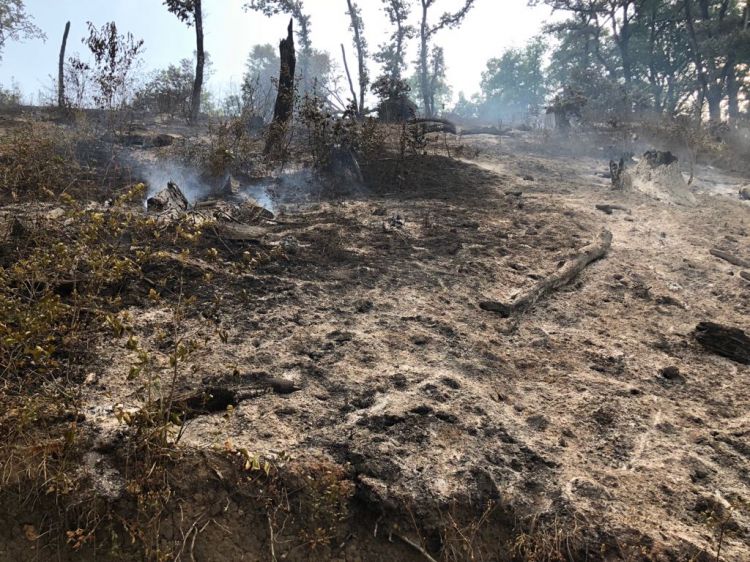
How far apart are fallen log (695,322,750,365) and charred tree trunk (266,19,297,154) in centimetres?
578

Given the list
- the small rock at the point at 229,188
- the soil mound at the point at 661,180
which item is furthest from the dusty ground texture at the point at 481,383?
the soil mound at the point at 661,180

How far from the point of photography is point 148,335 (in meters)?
2.86

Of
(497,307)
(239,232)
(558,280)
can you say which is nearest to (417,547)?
(497,307)

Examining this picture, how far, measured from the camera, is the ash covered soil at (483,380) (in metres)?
2.12

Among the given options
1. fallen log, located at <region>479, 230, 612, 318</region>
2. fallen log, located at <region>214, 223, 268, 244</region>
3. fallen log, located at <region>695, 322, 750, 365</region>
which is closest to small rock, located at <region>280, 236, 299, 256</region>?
fallen log, located at <region>214, 223, 268, 244</region>

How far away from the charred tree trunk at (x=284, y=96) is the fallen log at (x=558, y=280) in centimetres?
456

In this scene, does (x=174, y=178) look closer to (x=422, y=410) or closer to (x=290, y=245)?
(x=290, y=245)

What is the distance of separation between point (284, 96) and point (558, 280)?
5003 mm

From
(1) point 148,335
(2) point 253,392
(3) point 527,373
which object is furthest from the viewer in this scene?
(3) point 527,373

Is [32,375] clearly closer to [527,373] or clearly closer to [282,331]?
[282,331]

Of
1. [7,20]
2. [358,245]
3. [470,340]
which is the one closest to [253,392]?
[470,340]

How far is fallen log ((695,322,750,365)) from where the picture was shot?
335 cm

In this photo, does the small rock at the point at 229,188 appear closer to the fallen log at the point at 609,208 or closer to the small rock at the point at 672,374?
the small rock at the point at 672,374

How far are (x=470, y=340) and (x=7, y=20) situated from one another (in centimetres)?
2686
